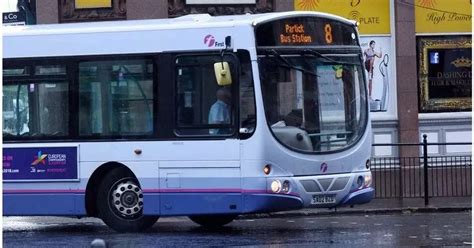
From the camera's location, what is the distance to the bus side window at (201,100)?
14.1 meters

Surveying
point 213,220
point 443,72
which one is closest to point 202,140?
point 213,220

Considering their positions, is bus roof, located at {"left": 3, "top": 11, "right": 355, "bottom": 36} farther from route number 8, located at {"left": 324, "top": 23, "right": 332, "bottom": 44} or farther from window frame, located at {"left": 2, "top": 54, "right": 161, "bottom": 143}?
window frame, located at {"left": 2, "top": 54, "right": 161, "bottom": 143}

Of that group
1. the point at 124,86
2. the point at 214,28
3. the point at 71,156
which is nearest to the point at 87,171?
the point at 71,156

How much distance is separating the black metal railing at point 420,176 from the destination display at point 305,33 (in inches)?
278

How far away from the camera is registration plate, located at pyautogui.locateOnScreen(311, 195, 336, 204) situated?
14222 millimetres

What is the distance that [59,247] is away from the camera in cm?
1309

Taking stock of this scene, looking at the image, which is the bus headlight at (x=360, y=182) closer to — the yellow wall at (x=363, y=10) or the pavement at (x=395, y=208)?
the pavement at (x=395, y=208)

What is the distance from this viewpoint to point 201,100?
46.6ft

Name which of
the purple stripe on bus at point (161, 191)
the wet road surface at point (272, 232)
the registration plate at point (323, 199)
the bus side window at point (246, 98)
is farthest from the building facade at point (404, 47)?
the bus side window at point (246, 98)

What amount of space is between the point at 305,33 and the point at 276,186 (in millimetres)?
2090

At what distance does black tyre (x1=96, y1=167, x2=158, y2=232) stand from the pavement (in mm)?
3782

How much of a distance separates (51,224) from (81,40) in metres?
3.61

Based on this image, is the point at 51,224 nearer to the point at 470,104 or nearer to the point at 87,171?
the point at 87,171

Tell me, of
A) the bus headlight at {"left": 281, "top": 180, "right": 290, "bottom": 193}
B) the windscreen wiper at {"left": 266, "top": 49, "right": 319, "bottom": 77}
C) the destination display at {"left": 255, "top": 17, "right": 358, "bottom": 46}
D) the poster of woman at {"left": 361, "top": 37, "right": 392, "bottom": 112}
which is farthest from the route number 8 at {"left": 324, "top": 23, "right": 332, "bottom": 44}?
the poster of woman at {"left": 361, "top": 37, "right": 392, "bottom": 112}
